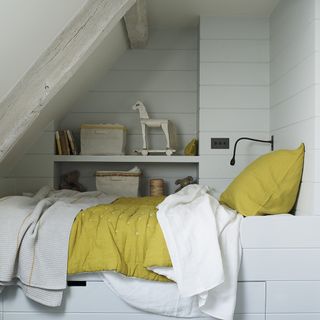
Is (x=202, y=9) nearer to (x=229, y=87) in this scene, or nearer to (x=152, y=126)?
(x=229, y=87)

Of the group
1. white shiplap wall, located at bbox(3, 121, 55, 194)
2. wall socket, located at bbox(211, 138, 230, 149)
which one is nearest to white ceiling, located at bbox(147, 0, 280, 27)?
wall socket, located at bbox(211, 138, 230, 149)

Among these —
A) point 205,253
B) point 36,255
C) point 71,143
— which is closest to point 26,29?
point 36,255

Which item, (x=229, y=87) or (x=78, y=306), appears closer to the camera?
(x=78, y=306)

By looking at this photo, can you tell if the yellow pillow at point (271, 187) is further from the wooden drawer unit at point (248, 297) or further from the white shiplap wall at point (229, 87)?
the white shiplap wall at point (229, 87)

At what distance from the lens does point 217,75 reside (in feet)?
10.5

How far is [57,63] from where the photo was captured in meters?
2.17

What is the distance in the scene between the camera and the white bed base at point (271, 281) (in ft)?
Answer: 6.46

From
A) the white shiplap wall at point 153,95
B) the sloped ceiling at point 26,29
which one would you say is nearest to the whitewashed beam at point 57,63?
the sloped ceiling at point 26,29

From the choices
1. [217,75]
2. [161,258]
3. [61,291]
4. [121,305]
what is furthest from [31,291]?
[217,75]

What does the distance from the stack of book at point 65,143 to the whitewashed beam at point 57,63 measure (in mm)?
982

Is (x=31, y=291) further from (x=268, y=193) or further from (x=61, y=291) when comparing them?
(x=268, y=193)

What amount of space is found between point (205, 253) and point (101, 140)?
167 cm

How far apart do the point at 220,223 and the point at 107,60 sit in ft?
6.09

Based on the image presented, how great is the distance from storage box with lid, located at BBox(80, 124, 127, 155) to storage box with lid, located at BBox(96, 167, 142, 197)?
0.17 metres
